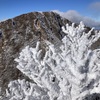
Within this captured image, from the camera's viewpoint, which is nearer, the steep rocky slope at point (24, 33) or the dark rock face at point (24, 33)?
the steep rocky slope at point (24, 33)

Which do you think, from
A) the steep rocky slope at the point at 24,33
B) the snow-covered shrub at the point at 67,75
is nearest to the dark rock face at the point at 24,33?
the steep rocky slope at the point at 24,33

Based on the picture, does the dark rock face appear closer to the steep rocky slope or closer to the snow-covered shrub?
the steep rocky slope

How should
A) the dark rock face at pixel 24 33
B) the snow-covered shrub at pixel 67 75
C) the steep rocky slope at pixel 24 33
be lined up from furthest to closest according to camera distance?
1. the dark rock face at pixel 24 33
2. the steep rocky slope at pixel 24 33
3. the snow-covered shrub at pixel 67 75

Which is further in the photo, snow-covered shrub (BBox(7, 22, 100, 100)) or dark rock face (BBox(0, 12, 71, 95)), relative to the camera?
dark rock face (BBox(0, 12, 71, 95))

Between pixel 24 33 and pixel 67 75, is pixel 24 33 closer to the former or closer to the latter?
pixel 24 33

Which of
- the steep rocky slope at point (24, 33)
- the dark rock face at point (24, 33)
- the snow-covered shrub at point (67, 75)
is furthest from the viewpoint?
the dark rock face at point (24, 33)

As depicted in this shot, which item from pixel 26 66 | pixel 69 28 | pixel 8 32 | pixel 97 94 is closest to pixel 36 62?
pixel 26 66

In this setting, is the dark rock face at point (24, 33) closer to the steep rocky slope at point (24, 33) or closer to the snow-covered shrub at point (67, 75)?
the steep rocky slope at point (24, 33)

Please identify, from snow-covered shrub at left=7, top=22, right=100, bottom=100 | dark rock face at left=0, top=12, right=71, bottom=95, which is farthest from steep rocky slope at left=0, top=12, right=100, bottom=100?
snow-covered shrub at left=7, top=22, right=100, bottom=100
